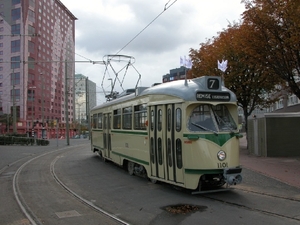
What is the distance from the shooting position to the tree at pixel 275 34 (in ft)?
44.9

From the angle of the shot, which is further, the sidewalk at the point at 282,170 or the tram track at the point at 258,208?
the sidewalk at the point at 282,170

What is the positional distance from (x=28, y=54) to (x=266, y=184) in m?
80.5

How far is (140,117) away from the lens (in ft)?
36.1

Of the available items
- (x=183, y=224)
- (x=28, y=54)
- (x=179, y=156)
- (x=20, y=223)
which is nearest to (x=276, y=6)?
(x=179, y=156)

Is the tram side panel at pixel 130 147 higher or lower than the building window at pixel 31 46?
lower

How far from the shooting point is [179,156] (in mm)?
8648

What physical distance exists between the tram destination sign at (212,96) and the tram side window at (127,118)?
13.0 feet

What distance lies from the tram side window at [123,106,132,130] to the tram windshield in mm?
3853

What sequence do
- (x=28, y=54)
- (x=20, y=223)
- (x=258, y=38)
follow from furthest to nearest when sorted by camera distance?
(x=28, y=54) → (x=258, y=38) → (x=20, y=223)

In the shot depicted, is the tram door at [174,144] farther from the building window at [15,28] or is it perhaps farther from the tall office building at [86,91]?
the building window at [15,28]

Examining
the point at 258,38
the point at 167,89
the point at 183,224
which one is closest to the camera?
the point at 183,224

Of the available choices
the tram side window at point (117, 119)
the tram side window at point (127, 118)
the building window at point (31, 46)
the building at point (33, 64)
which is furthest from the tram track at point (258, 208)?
the building window at point (31, 46)

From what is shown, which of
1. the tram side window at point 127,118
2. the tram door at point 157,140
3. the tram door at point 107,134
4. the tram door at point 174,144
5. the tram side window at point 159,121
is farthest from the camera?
the tram door at point 107,134

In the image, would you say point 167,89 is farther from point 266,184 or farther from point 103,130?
point 103,130
